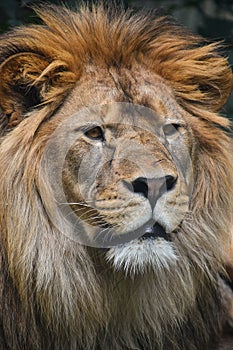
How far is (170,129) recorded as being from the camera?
3658mm

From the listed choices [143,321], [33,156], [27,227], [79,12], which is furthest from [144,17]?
[143,321]

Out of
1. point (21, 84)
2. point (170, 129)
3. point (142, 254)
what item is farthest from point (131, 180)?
point (21, 84)

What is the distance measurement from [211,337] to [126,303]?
607mm

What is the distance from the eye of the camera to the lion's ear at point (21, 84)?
11.7 ft

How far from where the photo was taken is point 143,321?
377cm

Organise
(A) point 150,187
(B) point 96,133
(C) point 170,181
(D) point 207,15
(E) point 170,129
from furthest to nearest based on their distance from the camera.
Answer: (D) point 207,15
(E) point 170,129
(B) point 96,133
(C) point 170,181
(A) point 150,187

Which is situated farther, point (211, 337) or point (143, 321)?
point (211, 337)

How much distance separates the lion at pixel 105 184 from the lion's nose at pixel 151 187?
0.06 ft

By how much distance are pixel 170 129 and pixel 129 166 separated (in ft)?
1.38

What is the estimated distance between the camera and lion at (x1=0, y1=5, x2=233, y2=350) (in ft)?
11.2

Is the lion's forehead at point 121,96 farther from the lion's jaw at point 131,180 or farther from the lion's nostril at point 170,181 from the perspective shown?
the lion's nostril at point 170,181

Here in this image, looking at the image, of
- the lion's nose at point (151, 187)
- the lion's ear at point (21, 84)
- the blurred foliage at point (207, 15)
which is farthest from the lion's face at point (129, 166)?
the blurred foliage at point (207, 15)

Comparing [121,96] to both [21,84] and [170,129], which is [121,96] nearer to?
[170,129]

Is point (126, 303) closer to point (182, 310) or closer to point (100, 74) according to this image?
point (182, 310)
